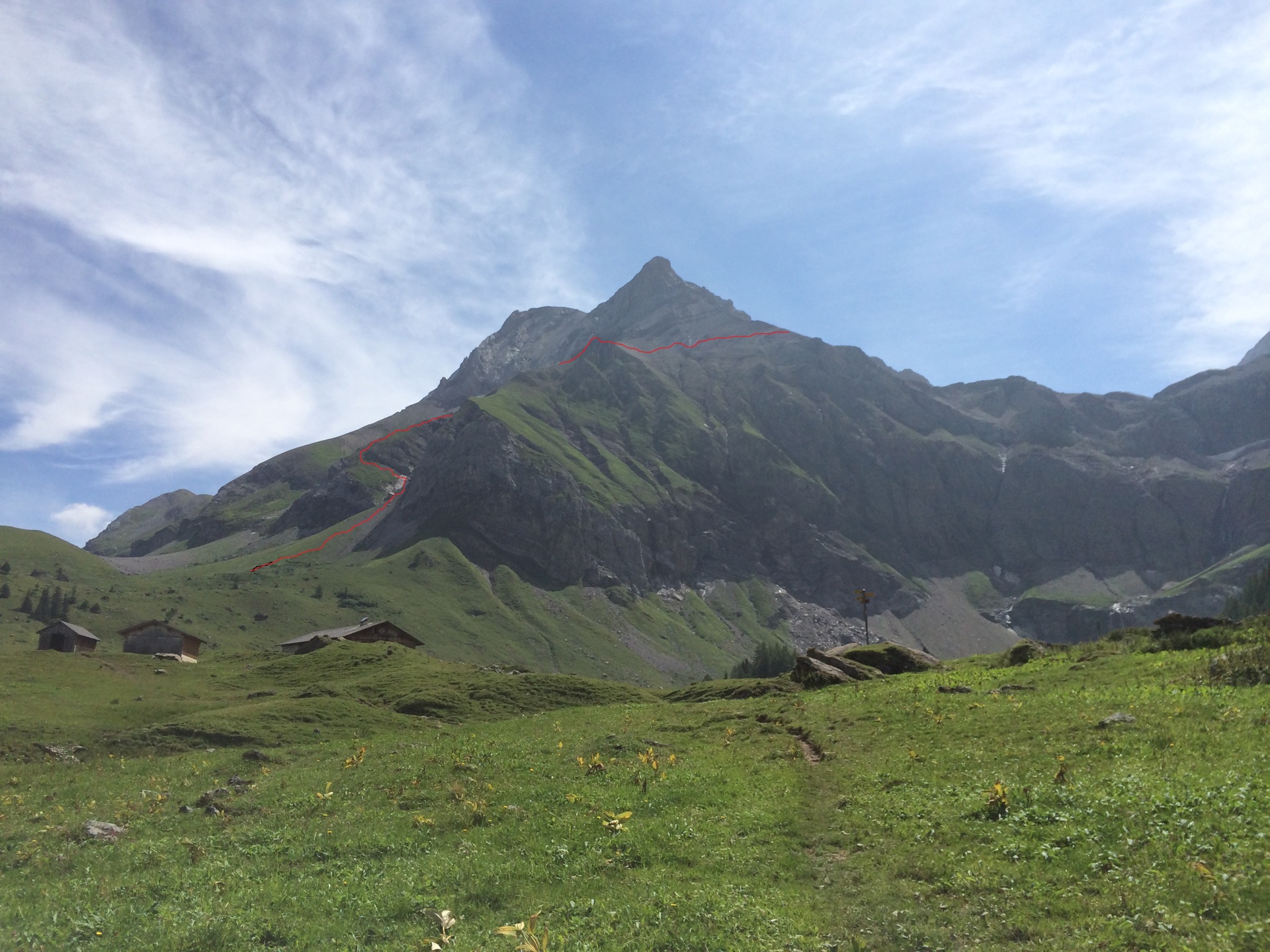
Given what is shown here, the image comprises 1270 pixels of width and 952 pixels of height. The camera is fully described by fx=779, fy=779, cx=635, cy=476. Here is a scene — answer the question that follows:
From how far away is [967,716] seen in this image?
104ft

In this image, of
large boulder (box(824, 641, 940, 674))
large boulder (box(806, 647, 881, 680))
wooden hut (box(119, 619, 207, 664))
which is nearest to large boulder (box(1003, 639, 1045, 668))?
large boulder (box(824, 641, 940, 674))

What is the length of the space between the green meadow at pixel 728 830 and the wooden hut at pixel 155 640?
288 feet

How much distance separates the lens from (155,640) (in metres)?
120

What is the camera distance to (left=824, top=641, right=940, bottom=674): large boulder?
56875 millimetres

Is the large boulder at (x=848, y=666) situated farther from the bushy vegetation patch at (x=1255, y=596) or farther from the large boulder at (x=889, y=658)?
the bushy vegetation patch at (x=1255, y=596)

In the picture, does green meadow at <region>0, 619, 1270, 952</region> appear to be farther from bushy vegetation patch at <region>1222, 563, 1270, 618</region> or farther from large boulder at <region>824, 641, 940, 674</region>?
bushy vegetation patch at <region>1222, 563, 1270, 618</region>

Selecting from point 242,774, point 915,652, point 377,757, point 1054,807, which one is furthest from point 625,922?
point 915,652

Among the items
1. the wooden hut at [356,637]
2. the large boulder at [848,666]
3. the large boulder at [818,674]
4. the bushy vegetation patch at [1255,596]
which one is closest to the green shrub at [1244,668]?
the large boulder at [848,666]

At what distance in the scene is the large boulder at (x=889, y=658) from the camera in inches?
2239

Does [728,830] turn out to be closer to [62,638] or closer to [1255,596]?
[62,638]

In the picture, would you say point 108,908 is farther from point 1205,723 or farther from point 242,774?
point 1205,723

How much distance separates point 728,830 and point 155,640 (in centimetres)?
12500

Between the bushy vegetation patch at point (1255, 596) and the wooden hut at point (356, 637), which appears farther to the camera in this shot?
the bushy vegetation patch at point (1255, 596)

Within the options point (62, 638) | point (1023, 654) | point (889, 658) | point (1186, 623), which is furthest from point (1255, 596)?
point (62, 638)
